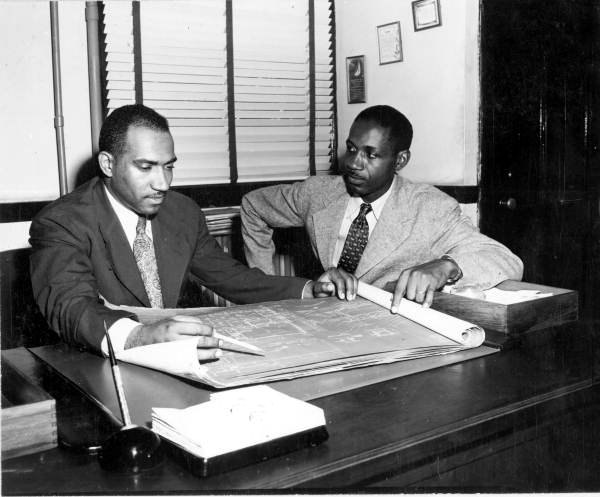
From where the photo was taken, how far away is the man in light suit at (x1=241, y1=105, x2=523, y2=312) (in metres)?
2.18

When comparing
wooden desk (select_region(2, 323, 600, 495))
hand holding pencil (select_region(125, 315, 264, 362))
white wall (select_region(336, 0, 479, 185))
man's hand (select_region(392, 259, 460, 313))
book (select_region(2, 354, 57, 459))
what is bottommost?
wooden desk (select_region(2, 323, 600, 495))

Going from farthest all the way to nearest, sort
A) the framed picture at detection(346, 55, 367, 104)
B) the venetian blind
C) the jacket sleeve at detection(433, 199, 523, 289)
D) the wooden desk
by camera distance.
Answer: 1. the venetian blind
2. the framed picture at detection(346, 55, 367, 104)
3. the jacket sleeve at detection(433, 199, 523, 289)
4. the wooden desk

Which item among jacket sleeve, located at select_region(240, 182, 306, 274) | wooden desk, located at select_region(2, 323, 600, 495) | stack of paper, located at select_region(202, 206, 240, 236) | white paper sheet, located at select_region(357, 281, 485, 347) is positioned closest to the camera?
wooden desk, located at select_region(2, 323, 600, 495)

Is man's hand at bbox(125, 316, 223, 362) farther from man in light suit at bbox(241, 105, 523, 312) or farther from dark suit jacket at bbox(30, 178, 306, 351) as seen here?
man in light suit at bbox(241, 105, 523, 312)

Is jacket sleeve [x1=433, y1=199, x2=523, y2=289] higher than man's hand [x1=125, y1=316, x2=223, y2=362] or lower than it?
higher

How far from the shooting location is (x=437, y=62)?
285cm

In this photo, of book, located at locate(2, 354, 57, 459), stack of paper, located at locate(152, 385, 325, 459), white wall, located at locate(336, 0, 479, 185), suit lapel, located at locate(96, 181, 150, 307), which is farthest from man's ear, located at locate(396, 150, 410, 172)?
book, located at locate(2, 354, 57, 459)

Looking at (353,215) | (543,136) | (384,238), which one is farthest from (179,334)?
(543,136)

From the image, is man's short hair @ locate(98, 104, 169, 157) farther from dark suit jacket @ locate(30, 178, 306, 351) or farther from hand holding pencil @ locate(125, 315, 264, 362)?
hand holding pencil @ locate(125, 315, 264, 362)

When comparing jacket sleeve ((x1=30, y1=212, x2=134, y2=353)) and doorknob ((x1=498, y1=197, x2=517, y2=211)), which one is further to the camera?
doorknob ((x1=498, y1=197, x2=517, y2=211))

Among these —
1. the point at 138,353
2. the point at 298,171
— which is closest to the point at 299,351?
the point at 138,353

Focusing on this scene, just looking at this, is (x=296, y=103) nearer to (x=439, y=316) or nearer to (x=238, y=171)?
(x=238, y=171)

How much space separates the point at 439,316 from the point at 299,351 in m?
0.35

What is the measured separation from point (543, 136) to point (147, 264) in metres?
1.71
